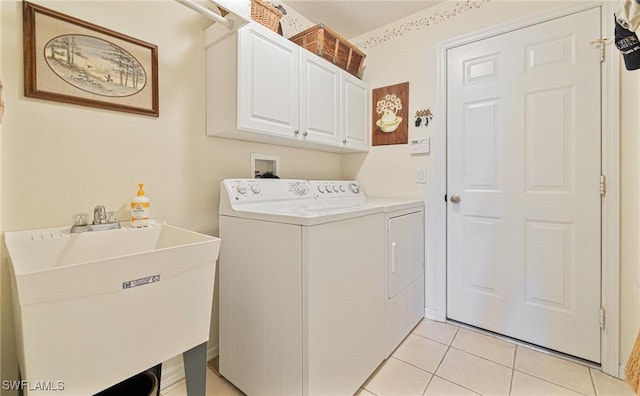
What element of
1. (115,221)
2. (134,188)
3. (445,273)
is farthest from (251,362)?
(445,273)

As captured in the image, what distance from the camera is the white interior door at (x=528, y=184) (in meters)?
1.64

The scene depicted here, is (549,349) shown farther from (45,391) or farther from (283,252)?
(45,391)

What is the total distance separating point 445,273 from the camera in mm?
2170

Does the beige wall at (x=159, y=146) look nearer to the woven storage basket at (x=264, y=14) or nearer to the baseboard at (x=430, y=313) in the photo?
the baseboard at (x=430, y=313)

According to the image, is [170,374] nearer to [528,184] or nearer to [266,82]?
[266,82]

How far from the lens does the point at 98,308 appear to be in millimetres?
764

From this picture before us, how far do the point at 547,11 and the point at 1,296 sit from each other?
10.4 feet

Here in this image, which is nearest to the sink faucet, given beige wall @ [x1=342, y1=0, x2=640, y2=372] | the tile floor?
the tile floor

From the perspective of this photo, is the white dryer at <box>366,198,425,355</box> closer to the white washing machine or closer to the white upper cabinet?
the white washing machine

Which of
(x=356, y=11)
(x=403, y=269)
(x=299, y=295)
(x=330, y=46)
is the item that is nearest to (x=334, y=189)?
(x=403, y=269)

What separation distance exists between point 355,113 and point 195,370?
6.81 ft

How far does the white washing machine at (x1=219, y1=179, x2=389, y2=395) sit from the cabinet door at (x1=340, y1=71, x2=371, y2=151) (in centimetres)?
92

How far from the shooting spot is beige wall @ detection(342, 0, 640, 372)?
58.6 inches

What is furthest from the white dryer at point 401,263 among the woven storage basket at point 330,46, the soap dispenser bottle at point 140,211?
the soap dispenser bottle at point 140,211
